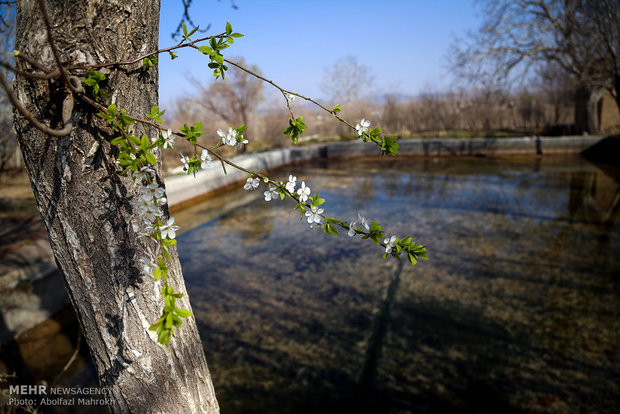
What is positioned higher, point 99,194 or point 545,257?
point 99,194

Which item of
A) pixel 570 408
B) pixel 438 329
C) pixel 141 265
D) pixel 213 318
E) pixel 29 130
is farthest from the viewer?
pixel 213 318

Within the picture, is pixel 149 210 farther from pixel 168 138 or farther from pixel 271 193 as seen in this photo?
pixel 271 193

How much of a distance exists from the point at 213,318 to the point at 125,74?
296 centimetres

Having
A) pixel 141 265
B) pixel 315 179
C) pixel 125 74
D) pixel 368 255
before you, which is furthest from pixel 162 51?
pixel 315 179

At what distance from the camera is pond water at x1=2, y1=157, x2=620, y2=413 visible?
2.58 metres

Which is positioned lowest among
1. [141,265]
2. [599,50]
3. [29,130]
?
[141,265]

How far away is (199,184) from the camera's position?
26.1 feet

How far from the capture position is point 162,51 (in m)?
1.03

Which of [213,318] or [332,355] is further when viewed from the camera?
[213,318]

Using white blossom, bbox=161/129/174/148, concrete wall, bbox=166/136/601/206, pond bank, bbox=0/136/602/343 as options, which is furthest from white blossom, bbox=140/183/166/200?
concrete wall, bbox=166/136/601/206

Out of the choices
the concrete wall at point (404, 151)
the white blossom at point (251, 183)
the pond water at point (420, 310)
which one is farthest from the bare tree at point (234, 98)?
the white blossom at point (251, 183)

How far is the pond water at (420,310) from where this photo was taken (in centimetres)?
258

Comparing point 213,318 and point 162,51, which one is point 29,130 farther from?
point 213,318

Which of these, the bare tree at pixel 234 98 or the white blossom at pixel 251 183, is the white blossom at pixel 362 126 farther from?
the bare tree at pixel 234 98
